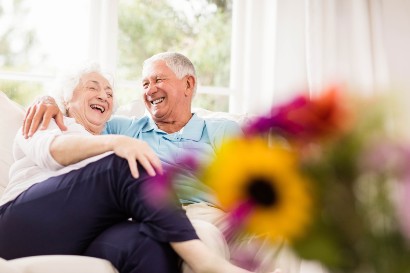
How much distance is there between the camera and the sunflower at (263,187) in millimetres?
491

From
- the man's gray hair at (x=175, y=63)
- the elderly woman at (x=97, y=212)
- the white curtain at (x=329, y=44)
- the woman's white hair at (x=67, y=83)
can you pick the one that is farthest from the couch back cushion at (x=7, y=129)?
the white curtain at (x=329, y=44)

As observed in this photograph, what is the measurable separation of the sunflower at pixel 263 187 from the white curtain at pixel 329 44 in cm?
270

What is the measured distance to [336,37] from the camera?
10.8ft

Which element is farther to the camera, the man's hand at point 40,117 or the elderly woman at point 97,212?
the man's hand at point 40,117

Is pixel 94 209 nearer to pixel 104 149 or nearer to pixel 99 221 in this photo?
pixel 99 221

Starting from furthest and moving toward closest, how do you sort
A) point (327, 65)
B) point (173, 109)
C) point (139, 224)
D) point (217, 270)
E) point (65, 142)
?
point (327, 65) → point (173, 109) → point (65, 142) → point (139, 224) → point (217, 270)

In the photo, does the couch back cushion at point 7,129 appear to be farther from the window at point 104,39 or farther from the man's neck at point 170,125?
the window at point 104,39

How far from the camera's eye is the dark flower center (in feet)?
1.63

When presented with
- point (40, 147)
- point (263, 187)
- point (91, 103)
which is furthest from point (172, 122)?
point (263, 187)

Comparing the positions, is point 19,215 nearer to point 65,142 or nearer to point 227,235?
point 65,142

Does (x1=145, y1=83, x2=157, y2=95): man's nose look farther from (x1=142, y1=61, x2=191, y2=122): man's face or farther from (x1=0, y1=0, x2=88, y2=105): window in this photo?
(x1=0, y1=0, x2=88, y2=105): window

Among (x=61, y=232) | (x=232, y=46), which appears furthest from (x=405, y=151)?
(x=232, y=46)

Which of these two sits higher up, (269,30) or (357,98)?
(269,30)

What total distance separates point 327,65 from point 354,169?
285cm
